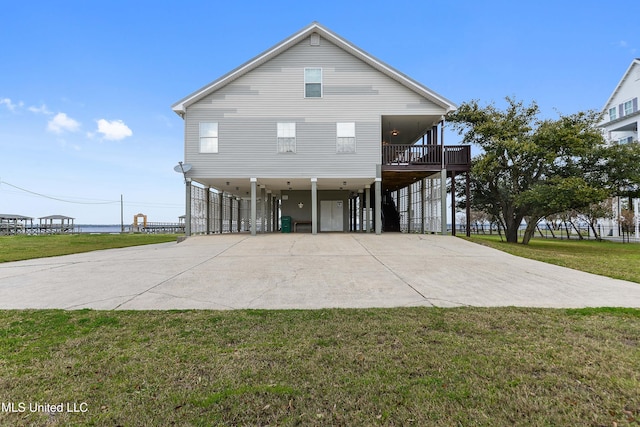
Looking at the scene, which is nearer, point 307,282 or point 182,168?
point 307,282

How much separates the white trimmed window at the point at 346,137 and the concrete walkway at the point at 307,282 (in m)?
6.72

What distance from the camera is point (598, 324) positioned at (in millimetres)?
4027

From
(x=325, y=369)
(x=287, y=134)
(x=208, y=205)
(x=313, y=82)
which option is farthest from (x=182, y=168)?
(x=325, y=369)

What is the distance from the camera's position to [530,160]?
1739cm

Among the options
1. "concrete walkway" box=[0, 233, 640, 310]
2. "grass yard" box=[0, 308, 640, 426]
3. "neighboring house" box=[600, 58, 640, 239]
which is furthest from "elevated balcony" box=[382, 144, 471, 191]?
"neighboring house" box=[600, 58, 640, 239]

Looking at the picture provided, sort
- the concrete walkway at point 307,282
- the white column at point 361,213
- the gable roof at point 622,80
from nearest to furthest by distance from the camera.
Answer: the concrete walkway at point 307,282, the white column at point 361,213, the gable roof at point 622,80

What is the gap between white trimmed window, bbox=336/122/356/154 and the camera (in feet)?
51.4

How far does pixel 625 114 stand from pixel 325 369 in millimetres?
41083

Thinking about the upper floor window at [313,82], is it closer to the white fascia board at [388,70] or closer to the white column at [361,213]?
the white fascia board at [388,70]

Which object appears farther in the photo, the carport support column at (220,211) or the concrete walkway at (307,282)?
the carport support column at (220,211)

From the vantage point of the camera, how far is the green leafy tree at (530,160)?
15741 mm

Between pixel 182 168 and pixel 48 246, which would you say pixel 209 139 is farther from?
pixel 48 246

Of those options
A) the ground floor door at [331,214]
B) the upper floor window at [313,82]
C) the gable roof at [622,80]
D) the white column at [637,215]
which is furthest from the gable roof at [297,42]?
the white column at [637,215]

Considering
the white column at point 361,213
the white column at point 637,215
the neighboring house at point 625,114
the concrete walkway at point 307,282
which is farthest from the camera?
the neighboring house at point 625,114
